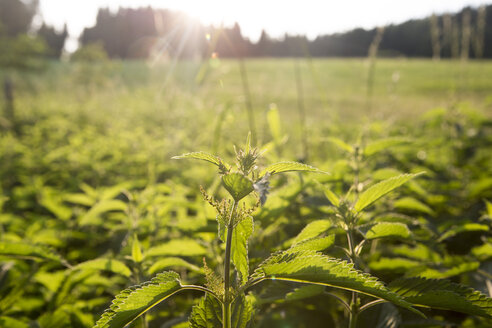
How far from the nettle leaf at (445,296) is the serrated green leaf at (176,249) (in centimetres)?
71

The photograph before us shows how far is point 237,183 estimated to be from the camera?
750 mm

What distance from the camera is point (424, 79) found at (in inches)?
1118

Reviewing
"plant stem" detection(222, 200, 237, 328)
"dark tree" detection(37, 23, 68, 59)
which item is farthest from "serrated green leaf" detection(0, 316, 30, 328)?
"dark tree" detection(37, 23, 68, 59)

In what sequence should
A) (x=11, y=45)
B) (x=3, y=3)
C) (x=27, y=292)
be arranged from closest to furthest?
(x=27, y=292)
(x=11, y=45)
(x=3, y=3)

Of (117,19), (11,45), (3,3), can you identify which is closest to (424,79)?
(117,19)

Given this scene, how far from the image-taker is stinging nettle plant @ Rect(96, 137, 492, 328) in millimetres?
764

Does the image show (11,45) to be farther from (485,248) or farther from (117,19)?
(485,248)

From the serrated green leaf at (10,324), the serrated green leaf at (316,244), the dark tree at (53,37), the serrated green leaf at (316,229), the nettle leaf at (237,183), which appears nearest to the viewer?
the nettle leaf at (237,183)

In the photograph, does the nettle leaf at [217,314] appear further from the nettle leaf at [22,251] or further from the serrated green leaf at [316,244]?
the nettle leaf at [22,251]

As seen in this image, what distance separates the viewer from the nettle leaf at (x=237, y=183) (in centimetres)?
74

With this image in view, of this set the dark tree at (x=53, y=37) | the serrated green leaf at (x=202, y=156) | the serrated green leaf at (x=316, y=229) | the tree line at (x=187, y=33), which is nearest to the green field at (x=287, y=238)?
the serrated green leaf at (x=316, y=229)

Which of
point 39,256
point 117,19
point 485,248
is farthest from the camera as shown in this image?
point 117,19

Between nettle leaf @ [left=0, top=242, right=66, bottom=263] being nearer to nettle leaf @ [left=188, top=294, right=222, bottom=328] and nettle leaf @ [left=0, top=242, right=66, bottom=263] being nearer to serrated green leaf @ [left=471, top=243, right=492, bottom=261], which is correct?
nettle leaf @ [left=188, top=294, right=222, bottom=328]

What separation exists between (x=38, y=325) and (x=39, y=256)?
0.87 feet
